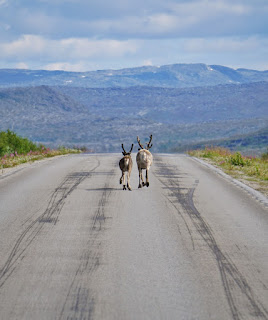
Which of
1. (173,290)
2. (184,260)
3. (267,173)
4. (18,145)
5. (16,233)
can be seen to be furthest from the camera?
(18,145)

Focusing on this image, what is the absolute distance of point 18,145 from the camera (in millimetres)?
37438

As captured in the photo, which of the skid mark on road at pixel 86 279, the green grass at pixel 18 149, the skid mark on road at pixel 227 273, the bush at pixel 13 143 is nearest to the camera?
the skid mark on road at pixel 86 279

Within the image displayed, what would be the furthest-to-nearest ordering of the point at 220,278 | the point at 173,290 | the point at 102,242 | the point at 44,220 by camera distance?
the point at 44,220 → the point at 102,242 → the point at 220,278 → the point at 173,290

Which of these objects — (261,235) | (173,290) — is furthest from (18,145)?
(173,290)

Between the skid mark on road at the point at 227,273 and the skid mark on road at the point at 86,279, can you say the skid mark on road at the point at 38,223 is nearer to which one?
the skid mark on road at the point at 86,279

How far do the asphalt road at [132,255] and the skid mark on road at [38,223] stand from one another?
0.01 metres

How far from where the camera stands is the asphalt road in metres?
5.62

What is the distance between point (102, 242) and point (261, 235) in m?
2.46

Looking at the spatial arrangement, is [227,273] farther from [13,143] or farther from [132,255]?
[13,143]

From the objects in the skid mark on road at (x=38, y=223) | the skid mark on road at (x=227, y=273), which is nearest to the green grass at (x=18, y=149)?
the skid mark on road at (x=38, y=223)

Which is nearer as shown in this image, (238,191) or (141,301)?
(141,301)

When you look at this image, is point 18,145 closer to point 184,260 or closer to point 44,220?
point 44,220

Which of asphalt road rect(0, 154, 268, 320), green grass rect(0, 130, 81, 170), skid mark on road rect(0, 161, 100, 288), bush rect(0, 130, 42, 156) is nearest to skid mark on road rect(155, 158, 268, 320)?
asphalt road rect(0, 154, 268, 320)

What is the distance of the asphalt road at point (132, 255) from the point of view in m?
5.62
